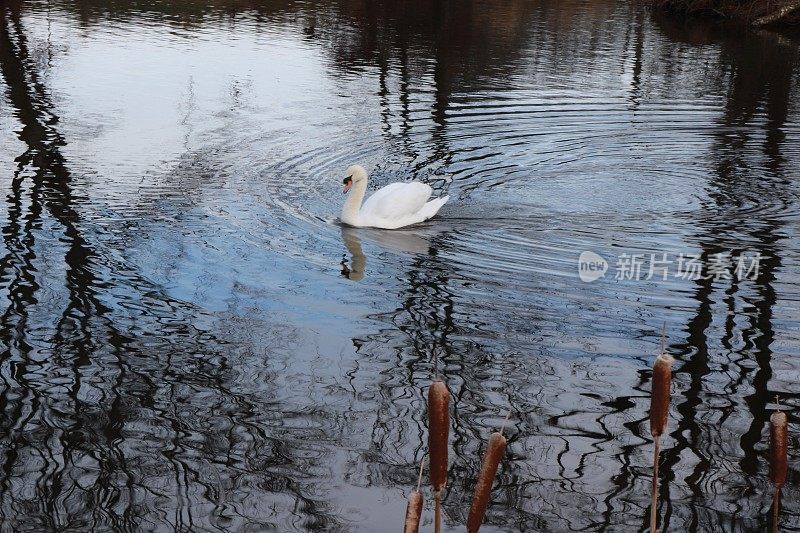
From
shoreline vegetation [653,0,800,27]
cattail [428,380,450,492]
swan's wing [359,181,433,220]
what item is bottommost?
shoreline vegetation [653,0,800,27]

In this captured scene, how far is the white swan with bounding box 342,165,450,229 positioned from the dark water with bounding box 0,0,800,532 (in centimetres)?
14

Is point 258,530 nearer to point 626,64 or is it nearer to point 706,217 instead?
point 706,217

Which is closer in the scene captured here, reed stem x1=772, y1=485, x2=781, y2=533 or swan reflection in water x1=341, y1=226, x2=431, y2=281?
reed stem x1=772, y1=485, x2=781, y2=533

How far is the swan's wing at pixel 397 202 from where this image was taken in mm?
9555

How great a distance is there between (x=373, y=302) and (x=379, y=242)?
5.62 feet

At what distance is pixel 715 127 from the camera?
45.8 ft

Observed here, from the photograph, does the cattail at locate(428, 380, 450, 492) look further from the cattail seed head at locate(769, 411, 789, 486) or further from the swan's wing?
the swan's wing

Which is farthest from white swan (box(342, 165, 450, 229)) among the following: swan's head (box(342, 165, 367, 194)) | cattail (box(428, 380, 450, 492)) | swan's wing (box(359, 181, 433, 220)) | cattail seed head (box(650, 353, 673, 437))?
cattail (box(428, 380, 450, 492))

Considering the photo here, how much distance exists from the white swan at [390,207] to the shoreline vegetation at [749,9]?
1948 cm

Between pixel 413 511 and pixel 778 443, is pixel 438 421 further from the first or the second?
pixel 778 443

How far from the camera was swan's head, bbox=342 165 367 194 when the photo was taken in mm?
9930

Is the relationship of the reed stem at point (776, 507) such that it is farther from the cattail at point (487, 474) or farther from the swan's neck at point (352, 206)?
the swan's neck at point (352, 206)

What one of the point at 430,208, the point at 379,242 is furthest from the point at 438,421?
the point at 430,208

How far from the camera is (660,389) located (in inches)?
106
